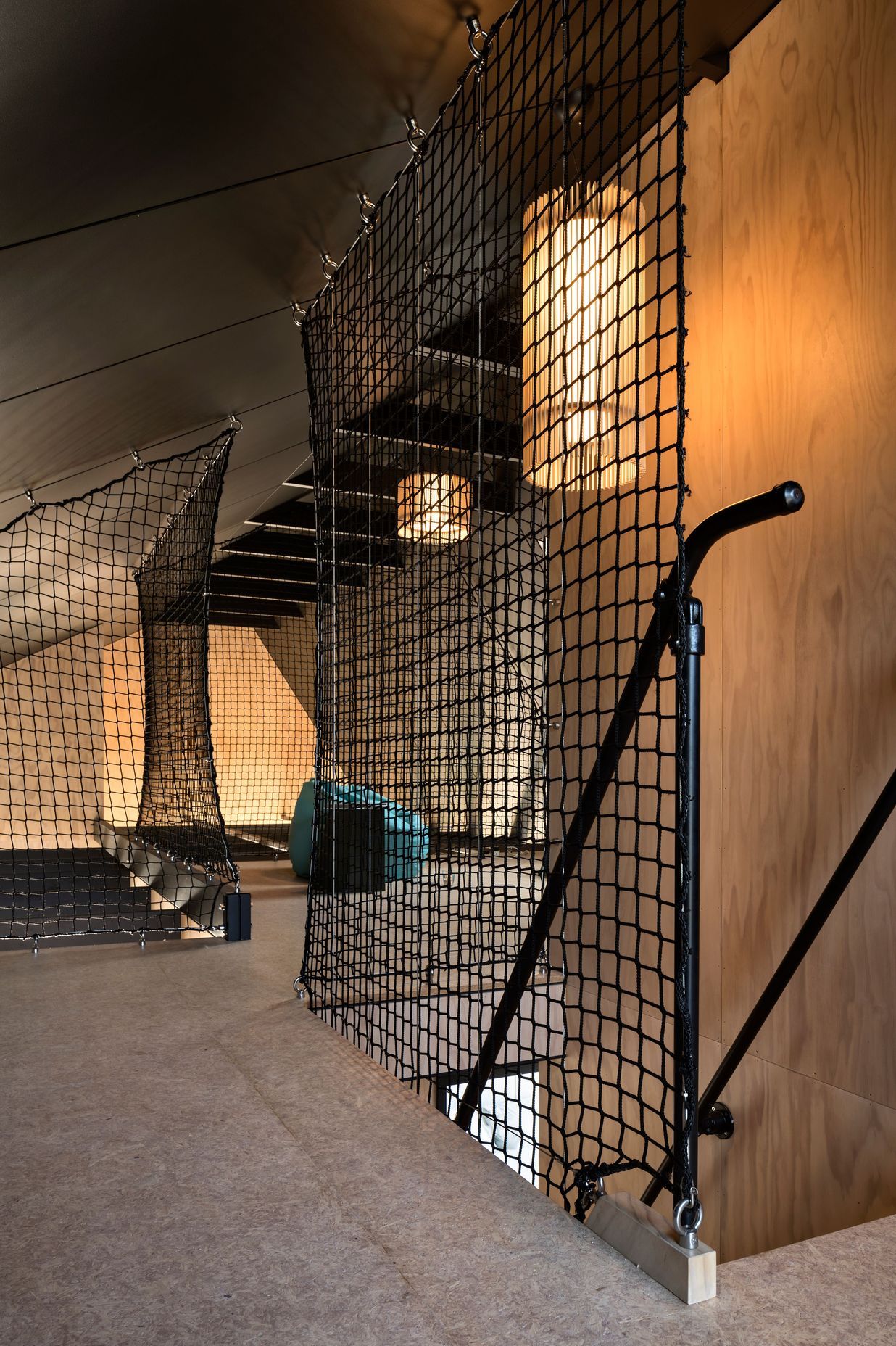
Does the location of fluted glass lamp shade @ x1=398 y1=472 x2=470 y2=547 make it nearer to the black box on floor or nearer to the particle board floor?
the black box on floor

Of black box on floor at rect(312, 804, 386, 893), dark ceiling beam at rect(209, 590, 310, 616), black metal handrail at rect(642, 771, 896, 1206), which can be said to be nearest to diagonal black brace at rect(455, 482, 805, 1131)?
black metal handrail at rect(642, 771, 896, 1206)

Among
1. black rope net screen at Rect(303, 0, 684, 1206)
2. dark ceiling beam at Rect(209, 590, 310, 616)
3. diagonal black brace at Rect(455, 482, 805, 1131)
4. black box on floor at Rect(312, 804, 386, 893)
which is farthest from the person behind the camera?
dark ceiling beam at Rect(209, 590, 310, 616)

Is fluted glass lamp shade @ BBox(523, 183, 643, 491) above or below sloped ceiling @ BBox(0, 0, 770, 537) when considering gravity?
below

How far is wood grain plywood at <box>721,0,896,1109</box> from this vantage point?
1.88 m

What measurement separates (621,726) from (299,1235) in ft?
2.63

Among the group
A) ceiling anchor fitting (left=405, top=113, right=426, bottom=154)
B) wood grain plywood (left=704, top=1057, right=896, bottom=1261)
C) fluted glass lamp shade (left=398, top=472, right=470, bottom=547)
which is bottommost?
wood grain plywood (left=704, top=1057, right=896, bottom=1261)

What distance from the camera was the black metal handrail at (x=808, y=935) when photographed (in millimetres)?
1731

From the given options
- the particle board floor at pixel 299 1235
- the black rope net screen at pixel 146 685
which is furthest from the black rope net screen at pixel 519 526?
the black rope net screen at pixel 146 685

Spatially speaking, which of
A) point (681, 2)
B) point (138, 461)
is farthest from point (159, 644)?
point (681, 2)

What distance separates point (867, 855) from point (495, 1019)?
79 cm

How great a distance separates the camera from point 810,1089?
78.7 inches

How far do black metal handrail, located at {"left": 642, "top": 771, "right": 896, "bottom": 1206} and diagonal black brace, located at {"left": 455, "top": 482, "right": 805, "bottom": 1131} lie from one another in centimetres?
36

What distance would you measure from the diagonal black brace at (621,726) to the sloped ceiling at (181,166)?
106cm

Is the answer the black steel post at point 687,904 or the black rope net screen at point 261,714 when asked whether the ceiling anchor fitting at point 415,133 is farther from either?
the black rope net screen at point 261,714
